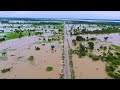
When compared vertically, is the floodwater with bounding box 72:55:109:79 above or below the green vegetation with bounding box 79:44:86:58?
below

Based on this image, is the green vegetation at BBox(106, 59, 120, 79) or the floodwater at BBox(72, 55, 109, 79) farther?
the floodwater at BBox(72, 55, 109, 79)

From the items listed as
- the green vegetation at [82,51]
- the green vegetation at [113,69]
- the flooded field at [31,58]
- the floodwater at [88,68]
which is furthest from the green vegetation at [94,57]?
the flooded field at [31,58]

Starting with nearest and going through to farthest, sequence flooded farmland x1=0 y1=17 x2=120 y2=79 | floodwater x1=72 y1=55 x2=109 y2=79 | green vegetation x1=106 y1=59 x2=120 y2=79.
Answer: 1. green vegetation x1=106 y1=59 x2=120 y2=79
2. floodwater x1=72 y1=55 x2=109 y2=79
3. flooded farmland x1=0 y1=17 x2=120 y2=79

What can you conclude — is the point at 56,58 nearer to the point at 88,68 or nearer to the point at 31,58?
the point at 31,58

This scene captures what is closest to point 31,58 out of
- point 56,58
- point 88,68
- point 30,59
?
point 30,59

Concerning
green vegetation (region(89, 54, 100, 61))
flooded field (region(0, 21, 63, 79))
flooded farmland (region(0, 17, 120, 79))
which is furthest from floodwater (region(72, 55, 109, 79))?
flooded field (region(0, 21, 63, 79))

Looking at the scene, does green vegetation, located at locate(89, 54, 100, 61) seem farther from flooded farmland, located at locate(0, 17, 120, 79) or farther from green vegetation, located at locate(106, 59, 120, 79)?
green vegetation, located at locate(106, 59, 120, 79)

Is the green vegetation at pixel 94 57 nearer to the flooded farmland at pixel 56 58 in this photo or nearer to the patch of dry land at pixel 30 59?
the flooded farmland at pixel 56 58
